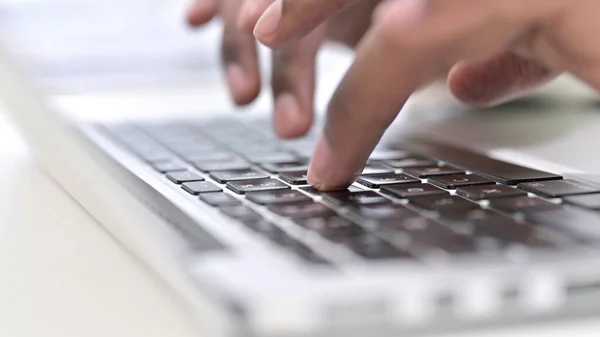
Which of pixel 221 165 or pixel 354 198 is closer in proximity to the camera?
pixel 354 198

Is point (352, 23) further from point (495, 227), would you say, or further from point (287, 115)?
point (495, 227)

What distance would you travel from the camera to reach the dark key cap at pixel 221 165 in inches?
23.3

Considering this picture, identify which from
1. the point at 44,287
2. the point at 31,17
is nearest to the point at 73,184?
the point at 44,287

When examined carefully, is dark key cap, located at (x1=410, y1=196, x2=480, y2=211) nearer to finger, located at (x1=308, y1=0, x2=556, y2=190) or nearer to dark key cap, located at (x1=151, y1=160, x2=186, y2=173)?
finger, located at (x1=308, y1=0, x2=556, y2=190)

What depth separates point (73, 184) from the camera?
0.55m

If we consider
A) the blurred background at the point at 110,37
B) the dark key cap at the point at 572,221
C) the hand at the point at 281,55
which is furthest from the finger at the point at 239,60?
the blurred background at the point at 110,37

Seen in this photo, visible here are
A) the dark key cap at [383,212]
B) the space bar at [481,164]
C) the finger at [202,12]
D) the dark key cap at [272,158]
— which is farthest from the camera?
the finger at [202,12]

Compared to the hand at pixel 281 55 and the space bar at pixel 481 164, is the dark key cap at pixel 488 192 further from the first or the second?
the hand at pixel 281 55

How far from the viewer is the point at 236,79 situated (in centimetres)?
81

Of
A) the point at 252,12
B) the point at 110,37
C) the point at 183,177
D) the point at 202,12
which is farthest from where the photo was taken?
the point at 110,37

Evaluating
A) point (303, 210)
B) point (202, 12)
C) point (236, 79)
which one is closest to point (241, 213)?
point (303, 210)

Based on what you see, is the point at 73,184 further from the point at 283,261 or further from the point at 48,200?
the point at 283,261

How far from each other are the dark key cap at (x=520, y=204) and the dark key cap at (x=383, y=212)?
1.9 inches

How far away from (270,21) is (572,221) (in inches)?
10.3
